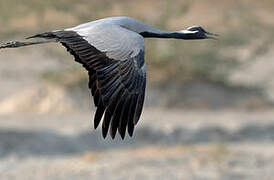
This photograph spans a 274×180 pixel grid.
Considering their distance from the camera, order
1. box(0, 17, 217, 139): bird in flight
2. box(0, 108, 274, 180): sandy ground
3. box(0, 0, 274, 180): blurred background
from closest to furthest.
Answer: box(0, 17, 217, 139): bird in flight < box(0, 108, 274, 180): sandy ground < box(0, 0, 274, 180): blurred background

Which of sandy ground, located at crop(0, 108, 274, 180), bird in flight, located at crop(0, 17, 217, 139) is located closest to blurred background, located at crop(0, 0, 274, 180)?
sandy ground, located at crop(0, 108, 274, 180)

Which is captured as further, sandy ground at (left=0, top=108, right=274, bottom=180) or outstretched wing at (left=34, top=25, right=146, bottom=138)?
sandy ground at (left=0, top=108, right=274, bottom=180)

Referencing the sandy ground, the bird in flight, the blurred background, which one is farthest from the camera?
the blurred background

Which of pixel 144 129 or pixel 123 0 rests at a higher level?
pixel 123 0

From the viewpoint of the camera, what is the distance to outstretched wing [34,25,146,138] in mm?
6012

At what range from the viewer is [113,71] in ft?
20.1

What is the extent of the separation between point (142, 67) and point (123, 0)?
953cm

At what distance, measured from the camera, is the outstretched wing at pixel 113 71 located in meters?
6.01

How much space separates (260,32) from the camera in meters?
16.1

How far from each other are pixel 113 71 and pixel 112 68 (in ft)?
0.08

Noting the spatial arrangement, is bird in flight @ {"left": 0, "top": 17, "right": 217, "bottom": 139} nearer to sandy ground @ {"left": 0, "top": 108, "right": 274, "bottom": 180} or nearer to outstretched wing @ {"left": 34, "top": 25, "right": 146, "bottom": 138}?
outstretched wing @ {"left": 34, "top": 25, "right": 146, "bottom": 138}

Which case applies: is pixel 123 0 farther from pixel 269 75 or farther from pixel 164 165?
pixel 164 165

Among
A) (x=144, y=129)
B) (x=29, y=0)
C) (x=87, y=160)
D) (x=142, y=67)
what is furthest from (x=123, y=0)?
(x=142, y=67)

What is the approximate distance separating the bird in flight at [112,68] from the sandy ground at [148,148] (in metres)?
4.71
